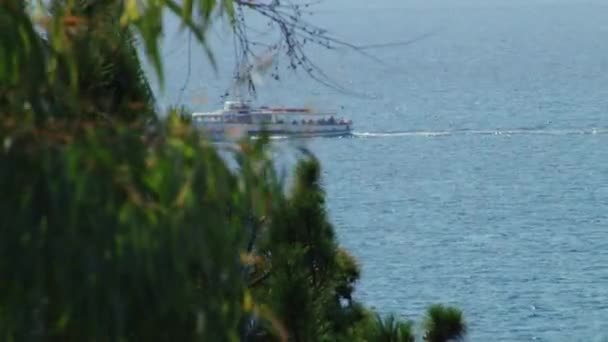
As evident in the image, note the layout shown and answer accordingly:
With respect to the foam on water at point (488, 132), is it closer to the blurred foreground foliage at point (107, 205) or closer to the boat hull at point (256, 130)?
the boat hull at point (256, 130)

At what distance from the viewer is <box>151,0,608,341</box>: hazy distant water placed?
20.6 meters

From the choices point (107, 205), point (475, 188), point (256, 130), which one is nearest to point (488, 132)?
point (475, 188)

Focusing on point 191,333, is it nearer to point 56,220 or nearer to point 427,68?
point 56,220

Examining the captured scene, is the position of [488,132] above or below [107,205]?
above

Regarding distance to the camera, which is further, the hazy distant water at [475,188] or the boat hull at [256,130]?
the hazy distant water at [475,188]

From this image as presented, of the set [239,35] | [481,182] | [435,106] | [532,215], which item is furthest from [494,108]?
[239,35]

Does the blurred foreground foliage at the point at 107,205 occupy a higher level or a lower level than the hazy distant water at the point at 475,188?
lower

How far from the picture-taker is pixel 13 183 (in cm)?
226

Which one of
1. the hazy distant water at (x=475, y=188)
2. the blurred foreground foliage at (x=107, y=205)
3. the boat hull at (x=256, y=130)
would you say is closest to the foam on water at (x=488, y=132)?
the hazy distant water at (x=475, y=188)

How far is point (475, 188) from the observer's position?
35688 millimetres

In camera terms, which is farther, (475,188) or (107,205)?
(475,188)

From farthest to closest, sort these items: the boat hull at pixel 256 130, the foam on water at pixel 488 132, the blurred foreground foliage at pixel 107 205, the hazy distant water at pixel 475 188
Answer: the foam on water at pixel 488 132, the hazy distant water at pixel 475 188, the boat hull at pixel 256 130, the blurred foreground foliage at pixel 107 205

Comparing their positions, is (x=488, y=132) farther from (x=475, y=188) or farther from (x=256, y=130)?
(x=256, y=130)

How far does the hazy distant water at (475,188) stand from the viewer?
812 inches
